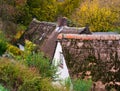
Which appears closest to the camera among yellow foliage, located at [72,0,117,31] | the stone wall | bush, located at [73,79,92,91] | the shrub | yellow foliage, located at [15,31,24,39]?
bush, located at [73,79,92,91]

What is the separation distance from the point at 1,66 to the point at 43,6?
34886 mm

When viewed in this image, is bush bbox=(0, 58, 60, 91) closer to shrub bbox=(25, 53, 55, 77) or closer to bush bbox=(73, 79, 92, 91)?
bush bbox=(73, 79, 92, 91)

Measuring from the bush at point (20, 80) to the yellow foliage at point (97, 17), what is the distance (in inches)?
1273

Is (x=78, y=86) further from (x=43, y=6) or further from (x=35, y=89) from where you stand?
(x=43, y=6)

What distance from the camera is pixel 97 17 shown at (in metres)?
46.6

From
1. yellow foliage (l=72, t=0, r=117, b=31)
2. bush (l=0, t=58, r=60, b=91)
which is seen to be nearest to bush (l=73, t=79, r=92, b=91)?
bush (l=0, t=58, r=60, b=91)

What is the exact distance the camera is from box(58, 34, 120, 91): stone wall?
18594 millimetres

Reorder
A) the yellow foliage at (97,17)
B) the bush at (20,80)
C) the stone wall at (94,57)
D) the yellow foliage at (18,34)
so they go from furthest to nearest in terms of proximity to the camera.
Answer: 1. the yellow foliage at (97,17)
2. the yellow foliage at (18,34)
3. the stone wall at (94,57)
4. the bush at (20,80)

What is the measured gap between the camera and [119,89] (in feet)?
59.1

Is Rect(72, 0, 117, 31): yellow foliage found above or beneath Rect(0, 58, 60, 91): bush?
beneath

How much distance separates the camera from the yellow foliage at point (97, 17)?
4666 centimetres

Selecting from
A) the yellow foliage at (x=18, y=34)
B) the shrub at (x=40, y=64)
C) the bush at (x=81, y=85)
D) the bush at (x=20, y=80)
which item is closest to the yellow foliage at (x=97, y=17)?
the yellow foliage at (x=18, y=34)

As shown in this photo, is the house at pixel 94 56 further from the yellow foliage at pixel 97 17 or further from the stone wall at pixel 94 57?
the yellow foliage at pixel 97 17

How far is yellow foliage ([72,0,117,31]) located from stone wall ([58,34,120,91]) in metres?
27.8
